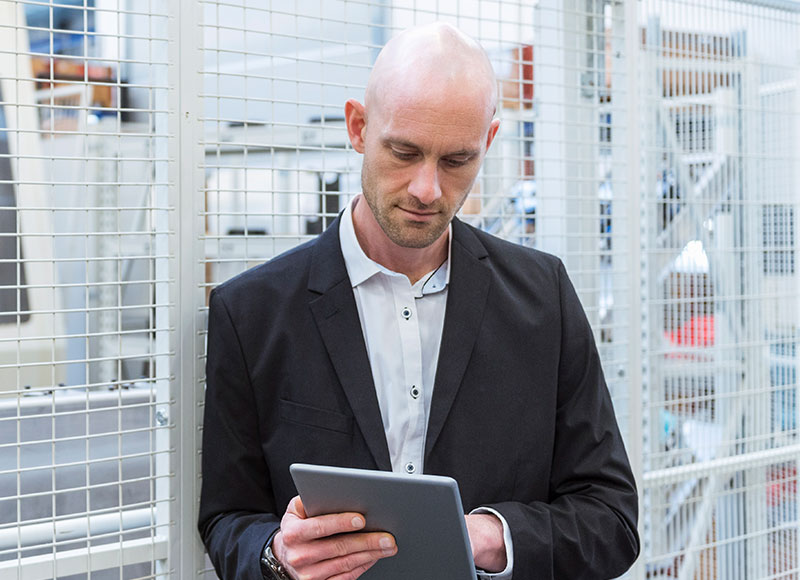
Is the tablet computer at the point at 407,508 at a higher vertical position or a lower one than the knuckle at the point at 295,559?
higher

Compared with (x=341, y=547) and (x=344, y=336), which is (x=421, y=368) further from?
(x=341, y=547)

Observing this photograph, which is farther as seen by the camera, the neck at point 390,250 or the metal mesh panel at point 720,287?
the metal mesh panel at point 720,287

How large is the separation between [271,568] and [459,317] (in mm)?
411

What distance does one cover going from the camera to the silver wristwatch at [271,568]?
3.19 feet

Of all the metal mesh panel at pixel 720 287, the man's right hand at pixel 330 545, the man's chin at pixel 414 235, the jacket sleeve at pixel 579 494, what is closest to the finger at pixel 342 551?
the man's right hand at pixel 330 545

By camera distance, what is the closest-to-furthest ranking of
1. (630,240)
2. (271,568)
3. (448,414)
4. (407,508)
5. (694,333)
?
1. (407,508)
2. (271,568)
3. (448,414)
4. (630,240)
5. (694,333)

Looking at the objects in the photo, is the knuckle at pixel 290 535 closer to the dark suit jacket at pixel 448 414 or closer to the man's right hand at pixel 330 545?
the man's right hand at pixel 330 545

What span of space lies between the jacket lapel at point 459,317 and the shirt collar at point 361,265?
20mm

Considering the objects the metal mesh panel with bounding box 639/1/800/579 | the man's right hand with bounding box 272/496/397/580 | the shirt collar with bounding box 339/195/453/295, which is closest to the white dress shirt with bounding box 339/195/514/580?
the shirt collar with bounding box 339/195/453/295

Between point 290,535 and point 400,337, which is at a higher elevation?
point 400,337

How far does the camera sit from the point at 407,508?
0.82 m

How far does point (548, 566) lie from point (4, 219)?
4.03 ft

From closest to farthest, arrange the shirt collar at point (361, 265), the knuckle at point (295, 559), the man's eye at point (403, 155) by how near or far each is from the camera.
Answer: the knuckle at point (295, 559) → the man's eye at point (403, 155) → the shirt collar at point (361, 265)

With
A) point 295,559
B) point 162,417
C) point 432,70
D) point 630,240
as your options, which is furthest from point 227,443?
point 630,240
